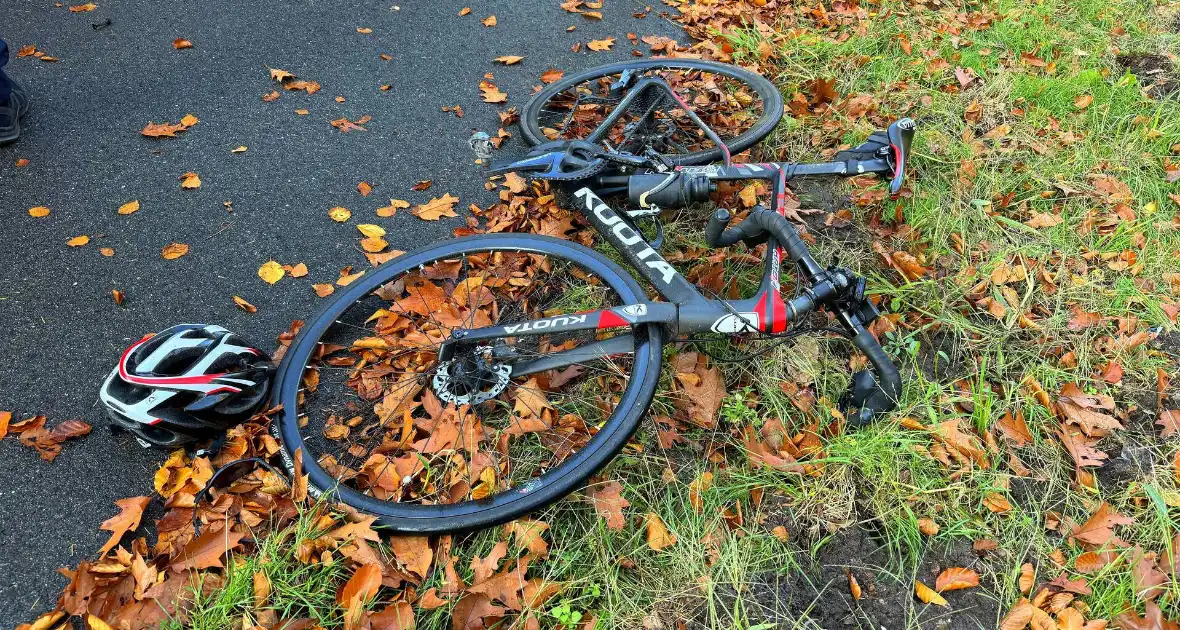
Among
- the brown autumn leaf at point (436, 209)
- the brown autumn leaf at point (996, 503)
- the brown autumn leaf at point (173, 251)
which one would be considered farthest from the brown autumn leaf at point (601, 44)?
the brown autumn leaf at point (996, 503)

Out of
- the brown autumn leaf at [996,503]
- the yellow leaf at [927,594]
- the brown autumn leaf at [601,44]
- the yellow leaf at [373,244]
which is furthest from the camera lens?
the brown autumn leaf at [601,44]

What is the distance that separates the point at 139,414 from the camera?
8.36ft

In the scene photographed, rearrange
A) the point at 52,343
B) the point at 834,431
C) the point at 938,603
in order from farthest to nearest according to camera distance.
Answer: the point at 52,343 < the point at 834,431 < the point at 938,603

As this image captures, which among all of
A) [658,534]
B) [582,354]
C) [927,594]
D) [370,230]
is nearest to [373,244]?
[370,230]

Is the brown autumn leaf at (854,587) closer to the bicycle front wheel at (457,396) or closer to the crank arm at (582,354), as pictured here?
the bicycle front wheel at (457,396)

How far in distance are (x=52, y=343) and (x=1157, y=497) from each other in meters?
5.11

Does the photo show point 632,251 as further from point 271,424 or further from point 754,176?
point 271,424

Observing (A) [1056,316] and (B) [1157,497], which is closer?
(B) [1157,497]

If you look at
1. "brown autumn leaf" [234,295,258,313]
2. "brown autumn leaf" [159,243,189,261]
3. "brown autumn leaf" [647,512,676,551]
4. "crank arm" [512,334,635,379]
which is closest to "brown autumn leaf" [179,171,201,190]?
"brown autumn leaf" [159,243,189,261]

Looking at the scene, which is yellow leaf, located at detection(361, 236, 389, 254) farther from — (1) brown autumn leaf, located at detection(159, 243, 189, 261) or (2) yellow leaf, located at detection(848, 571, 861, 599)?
(2) yellow leaf, located at detection(848, 571, 861, 599)

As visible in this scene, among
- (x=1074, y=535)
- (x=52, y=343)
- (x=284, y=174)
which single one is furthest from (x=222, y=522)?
(x=1074, y=535)

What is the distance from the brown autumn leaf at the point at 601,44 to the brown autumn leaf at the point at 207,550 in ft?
14.7

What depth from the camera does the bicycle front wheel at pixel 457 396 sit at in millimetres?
2543

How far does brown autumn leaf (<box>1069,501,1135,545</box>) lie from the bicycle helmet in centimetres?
350
